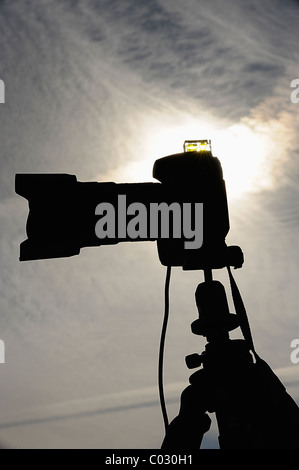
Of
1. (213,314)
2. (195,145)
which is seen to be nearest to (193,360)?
(213,314)

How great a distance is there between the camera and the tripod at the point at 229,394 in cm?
185

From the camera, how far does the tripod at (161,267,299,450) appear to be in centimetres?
185

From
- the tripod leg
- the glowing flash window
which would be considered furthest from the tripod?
the glowing flash window

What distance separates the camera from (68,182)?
2.11 metres

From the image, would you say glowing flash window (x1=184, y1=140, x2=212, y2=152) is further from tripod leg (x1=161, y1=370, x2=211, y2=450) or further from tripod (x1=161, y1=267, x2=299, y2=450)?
tripod leg (x1=161, y1=370, x2=211, y2=450)

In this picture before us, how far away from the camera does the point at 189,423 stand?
6.36 feet

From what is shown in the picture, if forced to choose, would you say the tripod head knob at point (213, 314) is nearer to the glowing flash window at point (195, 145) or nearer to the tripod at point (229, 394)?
the tripod at point (229, 394)

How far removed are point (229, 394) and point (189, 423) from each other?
8.1 inches

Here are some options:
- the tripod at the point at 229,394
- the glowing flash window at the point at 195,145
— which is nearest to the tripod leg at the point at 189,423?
the tripod at the point at 229,394

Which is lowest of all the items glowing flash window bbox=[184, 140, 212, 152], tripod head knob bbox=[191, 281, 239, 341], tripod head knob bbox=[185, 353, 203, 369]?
tripod head knob bbox=[185, 353, 203, 369]

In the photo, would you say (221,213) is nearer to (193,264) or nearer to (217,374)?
(193,264)

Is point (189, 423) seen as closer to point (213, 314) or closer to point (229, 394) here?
point (229, 394)
